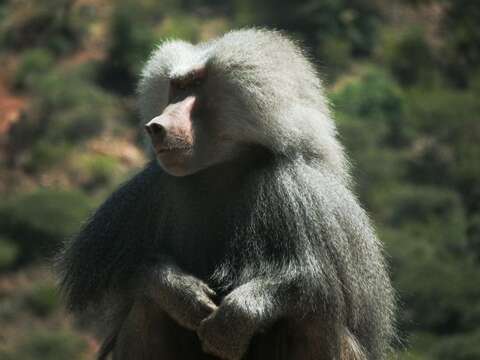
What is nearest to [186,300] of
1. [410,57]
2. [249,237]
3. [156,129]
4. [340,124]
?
[249,237]

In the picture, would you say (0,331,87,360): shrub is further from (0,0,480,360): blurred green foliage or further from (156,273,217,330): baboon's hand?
(156,273,217,330): baboon's hand

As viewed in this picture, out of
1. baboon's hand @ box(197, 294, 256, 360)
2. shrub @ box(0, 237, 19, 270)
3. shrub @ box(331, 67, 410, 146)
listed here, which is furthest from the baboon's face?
shrub @ box(0, 237, 19, 270)

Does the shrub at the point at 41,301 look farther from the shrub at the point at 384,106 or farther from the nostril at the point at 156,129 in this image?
the nostril at the point at 156,129

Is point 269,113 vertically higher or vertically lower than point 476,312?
higher

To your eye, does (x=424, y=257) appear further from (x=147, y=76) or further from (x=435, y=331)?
(x=147, y=76)

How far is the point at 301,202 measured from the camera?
5.09 metres

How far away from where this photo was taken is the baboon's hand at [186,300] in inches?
198

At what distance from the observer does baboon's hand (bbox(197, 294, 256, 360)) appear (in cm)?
492

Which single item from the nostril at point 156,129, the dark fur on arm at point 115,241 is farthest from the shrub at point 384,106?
the nostril at point 156,129

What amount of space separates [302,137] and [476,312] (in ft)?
82.6

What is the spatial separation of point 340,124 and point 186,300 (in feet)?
65.7

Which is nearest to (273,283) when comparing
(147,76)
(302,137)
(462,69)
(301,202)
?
(301,202)

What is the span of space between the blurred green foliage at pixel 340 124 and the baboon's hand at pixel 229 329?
2041 cm

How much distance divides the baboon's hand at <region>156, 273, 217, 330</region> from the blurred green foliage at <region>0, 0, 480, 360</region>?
2028 cm
